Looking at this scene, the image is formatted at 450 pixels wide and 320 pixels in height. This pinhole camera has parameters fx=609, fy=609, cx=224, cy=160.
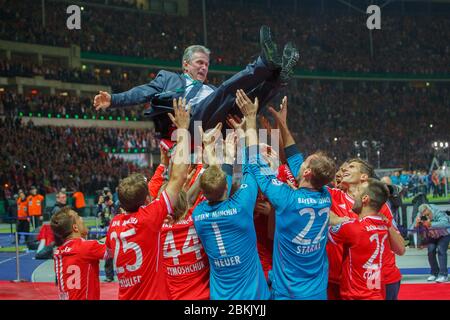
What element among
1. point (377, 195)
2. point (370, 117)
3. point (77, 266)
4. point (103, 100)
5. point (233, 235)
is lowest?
point (77, 266)

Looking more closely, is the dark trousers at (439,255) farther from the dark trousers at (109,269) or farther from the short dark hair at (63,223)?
the short dark hair at (63,223)

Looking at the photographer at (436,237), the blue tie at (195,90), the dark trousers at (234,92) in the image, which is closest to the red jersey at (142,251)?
the dark trousers at (234,92)

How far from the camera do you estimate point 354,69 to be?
4059cm

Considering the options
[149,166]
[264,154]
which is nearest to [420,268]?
[264,154]

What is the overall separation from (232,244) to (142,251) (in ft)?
1.98

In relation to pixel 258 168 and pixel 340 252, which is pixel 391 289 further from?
pixel 258 168

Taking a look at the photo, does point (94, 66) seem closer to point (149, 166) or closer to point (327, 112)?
point (149, 166)

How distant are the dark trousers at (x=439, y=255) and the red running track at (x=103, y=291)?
1.42 feet

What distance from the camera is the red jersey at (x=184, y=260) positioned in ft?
13.9

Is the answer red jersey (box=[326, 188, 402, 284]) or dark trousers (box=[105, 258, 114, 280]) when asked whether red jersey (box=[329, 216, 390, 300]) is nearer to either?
red jersey (box=[326, 188, 402, 284])

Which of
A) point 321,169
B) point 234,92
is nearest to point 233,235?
point 321,169

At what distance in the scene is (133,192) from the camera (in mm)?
4027

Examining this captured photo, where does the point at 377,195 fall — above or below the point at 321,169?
below

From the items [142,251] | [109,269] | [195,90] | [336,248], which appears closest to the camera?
[142,251]
